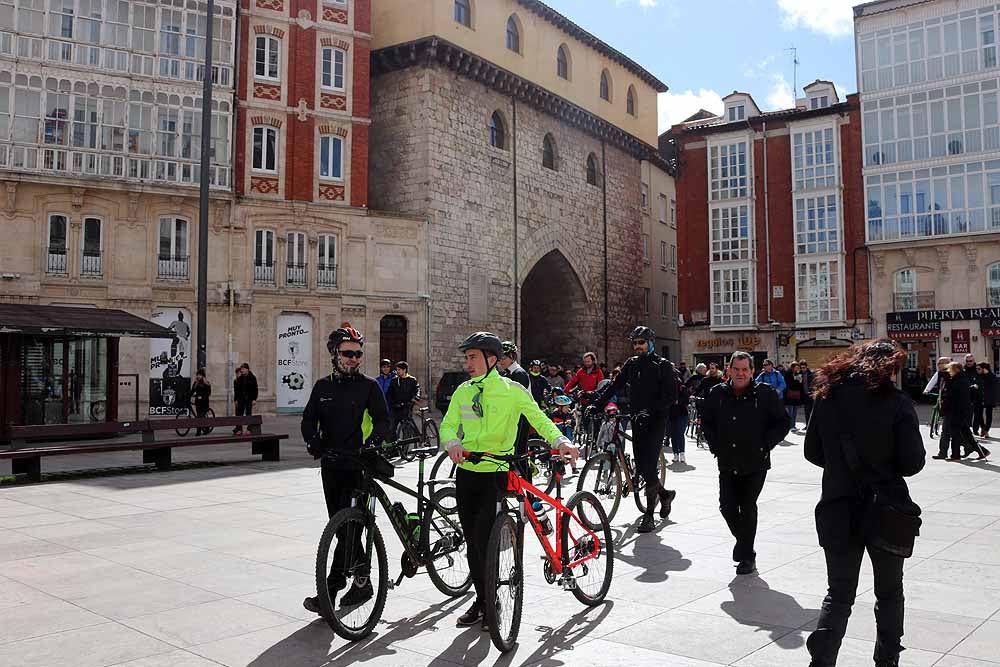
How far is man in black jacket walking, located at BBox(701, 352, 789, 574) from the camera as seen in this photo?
21.7ft

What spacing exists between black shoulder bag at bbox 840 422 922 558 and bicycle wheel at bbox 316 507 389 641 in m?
2.67

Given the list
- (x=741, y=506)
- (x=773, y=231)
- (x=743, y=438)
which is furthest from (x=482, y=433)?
(x=773, y=231)

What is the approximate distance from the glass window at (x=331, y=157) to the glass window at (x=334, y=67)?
184 centimetres

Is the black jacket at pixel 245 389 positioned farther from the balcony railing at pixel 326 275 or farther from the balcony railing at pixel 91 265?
the balcony railing at pixel 326 275

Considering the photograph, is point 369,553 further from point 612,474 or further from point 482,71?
point 482,71

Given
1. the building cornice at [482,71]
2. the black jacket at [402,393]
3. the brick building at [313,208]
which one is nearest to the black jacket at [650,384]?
the black jacket at [402,393]

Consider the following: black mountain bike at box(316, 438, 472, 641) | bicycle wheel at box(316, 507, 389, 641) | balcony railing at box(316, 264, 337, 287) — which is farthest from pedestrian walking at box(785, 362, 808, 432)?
bicycle wheel at box(316, 507, 389, 641)

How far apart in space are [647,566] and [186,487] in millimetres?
6956

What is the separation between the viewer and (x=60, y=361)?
17.7 metres

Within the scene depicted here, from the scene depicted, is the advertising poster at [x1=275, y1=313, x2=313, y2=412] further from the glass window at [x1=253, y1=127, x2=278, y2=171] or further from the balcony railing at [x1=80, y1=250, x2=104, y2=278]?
the balcony railing at [x1=80, y1=250, x2=104, y2=278]

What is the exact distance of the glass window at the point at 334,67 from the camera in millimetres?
30047

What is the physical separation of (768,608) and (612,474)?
3203 millimetres

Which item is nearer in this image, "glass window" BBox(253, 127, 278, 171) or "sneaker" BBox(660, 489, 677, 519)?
"sneaker" BBox(660, 489, 677, 519)

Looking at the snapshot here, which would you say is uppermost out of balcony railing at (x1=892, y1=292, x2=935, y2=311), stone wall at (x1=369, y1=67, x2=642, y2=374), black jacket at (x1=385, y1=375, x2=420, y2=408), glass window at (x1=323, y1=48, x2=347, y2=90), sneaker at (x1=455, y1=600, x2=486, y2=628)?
glass window at (x1=323, y1=48, x2=347, y2=90)
